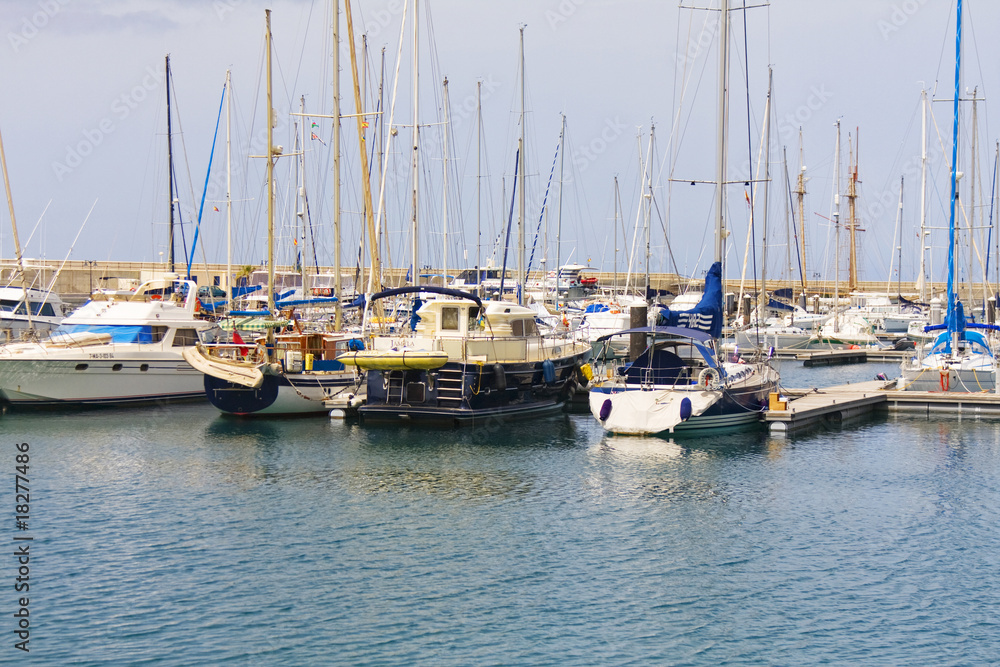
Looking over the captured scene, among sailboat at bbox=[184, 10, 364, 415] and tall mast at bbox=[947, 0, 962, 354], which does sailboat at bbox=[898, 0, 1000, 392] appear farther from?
sailboat at bbox=[184, 10, 364, 415]

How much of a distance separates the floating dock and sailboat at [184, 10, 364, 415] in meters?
13.1

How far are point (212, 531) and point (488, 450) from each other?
9018mm

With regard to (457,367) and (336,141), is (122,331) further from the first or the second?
(457,367)

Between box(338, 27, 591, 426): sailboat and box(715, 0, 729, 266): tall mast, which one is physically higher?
box(715, 0, 729, 266): tall mast

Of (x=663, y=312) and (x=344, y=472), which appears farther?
(x=663, y=312)

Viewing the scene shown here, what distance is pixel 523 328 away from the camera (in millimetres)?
30047

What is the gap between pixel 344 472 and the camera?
22.6 metres

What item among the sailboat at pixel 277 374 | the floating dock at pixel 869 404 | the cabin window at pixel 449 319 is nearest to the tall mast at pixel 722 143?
the floating dock at pixel 869 404

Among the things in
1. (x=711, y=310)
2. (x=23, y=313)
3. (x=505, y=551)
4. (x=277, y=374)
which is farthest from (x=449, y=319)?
(x=23, y=313)

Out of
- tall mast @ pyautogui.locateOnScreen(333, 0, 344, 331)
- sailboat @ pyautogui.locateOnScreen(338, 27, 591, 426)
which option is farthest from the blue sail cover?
→ tall mast @ pyautogui.locateOnScreen(333, 0, 344, 331)

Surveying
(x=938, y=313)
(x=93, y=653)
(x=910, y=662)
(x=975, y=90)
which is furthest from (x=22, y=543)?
(x=975, y=90)

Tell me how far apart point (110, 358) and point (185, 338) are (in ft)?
9.01

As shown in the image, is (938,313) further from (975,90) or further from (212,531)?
(212,531)

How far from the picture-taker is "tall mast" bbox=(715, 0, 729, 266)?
29016 millimetres
